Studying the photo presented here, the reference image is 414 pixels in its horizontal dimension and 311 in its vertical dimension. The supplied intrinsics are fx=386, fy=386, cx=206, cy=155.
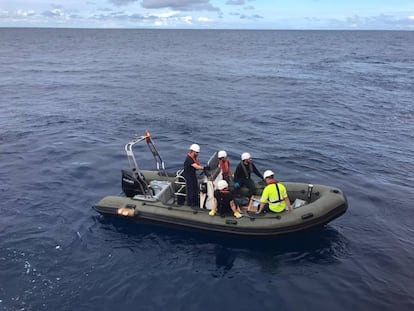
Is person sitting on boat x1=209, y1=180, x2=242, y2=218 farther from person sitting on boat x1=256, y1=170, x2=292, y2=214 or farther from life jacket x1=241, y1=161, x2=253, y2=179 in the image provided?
life jacket x1=241, y1=161, x2=253, y2=179

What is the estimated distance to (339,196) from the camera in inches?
442

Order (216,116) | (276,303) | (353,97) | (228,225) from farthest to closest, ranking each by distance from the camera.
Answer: (353,97)
(216,116)
(228,225)
(276,303)

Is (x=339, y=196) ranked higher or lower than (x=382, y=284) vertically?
higher

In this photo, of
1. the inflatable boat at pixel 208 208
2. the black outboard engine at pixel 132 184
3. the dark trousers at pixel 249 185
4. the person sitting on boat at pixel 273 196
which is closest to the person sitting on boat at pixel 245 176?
the dark trousers at pixel 249 185

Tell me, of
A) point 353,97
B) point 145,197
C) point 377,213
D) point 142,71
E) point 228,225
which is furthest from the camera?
point 142,71

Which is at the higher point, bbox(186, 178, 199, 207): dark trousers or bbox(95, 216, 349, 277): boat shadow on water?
bbox(186, 178, 199, 207): dark trousers

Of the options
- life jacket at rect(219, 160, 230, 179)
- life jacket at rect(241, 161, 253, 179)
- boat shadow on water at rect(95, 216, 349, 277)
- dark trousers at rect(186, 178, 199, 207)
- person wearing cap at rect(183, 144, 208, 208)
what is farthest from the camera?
life jacket at rect(241, 161, 253, 179)

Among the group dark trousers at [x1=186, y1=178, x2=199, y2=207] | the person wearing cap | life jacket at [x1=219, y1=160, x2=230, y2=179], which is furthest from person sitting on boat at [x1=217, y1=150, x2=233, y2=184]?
dark trousers at [x1=186, y1=178, x2=199, y2=207]

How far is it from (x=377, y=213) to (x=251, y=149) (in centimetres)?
762

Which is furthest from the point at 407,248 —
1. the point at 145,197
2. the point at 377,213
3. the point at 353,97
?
the point at 353,97

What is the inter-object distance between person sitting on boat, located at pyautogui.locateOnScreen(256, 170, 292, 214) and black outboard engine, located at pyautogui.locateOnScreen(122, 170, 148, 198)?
3.81 m

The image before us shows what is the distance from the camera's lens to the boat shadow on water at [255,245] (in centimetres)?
1056

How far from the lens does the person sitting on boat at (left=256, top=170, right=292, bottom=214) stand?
35.7ft

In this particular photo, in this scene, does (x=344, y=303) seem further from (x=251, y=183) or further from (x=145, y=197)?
(x=145, y=197)
